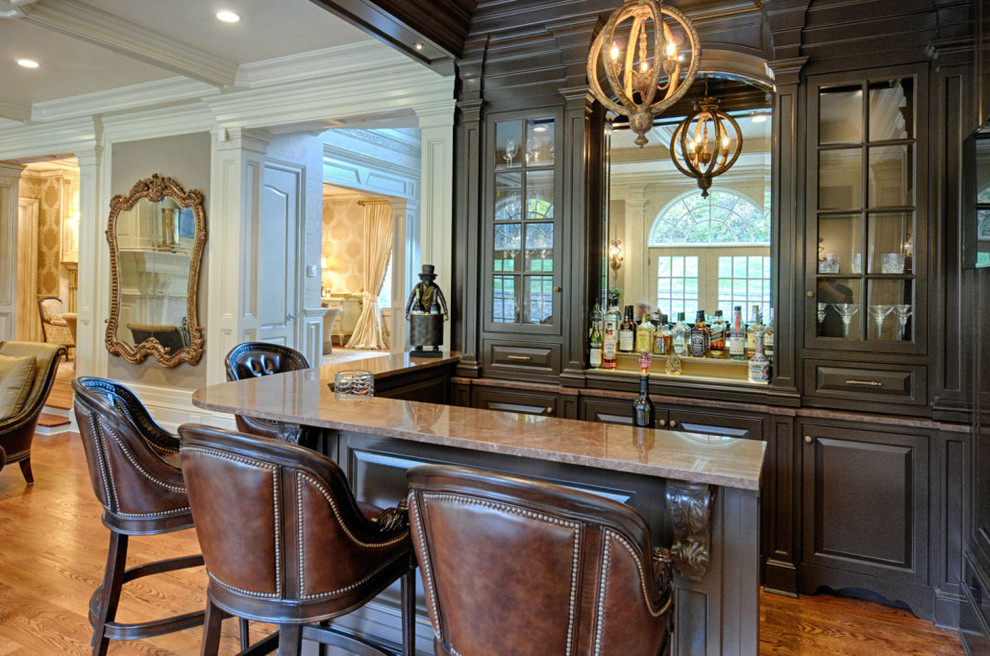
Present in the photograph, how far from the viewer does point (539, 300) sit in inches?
145

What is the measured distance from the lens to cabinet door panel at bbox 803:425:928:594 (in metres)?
2.80

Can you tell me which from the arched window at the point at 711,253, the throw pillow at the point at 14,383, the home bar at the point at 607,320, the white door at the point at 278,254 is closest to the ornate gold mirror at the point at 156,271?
the home bar at the point at 607,320

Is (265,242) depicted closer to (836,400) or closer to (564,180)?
(564,180)

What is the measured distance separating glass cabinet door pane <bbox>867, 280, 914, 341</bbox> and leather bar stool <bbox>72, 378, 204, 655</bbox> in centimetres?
301

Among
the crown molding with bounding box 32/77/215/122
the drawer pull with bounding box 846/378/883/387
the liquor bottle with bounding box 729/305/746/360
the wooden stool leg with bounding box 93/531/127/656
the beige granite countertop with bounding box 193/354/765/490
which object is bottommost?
the wooden stool leg with bounding box 93/531/127/656

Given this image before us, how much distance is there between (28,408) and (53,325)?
19.7 feet

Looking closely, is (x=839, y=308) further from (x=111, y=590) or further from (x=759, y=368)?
(x=111, y=590)

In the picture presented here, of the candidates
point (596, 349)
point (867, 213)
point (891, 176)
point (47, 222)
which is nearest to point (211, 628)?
point (596, 349)

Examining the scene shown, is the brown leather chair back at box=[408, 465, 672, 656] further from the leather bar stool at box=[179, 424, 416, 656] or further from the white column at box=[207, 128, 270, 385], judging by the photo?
the white column at box=[207, 128, 270, 385]

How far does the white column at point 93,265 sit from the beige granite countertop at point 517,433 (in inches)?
176

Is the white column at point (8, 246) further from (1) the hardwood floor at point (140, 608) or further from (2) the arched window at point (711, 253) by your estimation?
(2) the arched window at point (711, 253)

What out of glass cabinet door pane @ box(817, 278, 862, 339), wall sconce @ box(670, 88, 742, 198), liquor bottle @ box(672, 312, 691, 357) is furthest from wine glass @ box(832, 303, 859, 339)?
wall sconce @ box(670, 88, 742, 198)

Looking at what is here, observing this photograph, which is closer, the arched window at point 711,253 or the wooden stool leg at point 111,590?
the wooden stool leg at point 111,590

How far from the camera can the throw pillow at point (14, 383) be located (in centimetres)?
412
